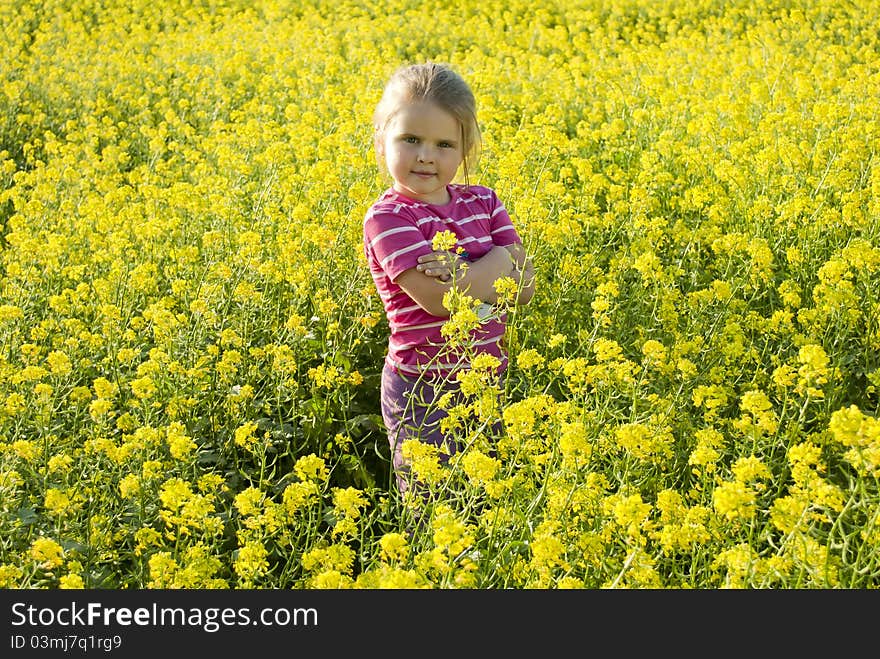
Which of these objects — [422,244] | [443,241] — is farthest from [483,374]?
[422,244]

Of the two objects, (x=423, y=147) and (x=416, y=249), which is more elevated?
(x=423, y=147)

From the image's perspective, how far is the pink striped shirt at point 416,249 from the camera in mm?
2924

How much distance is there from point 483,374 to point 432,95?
3.17 ft

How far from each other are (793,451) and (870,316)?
160 cm

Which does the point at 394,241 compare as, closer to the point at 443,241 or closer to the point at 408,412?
the point at 443,241

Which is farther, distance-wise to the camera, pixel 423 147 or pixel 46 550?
pixel 423 147

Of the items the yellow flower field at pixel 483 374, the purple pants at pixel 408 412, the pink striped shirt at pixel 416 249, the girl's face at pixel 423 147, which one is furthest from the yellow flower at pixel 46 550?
the girl's face at pixel 423 147

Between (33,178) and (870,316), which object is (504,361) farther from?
(33,178)

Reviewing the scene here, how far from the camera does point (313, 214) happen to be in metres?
4.53

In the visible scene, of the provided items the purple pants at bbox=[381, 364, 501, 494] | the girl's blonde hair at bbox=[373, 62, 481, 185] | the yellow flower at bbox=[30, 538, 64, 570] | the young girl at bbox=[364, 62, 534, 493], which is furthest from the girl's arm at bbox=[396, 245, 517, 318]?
the yellow flower at bbox=[30, 538, 64, 570]

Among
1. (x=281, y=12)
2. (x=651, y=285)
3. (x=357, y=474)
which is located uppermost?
(x=281, y=12)

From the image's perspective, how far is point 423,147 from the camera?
9.77 feet

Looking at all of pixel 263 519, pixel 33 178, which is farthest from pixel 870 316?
pixel 33 178

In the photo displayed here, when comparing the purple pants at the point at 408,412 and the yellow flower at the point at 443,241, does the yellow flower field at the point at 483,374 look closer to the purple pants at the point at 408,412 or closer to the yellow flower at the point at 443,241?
the purple pants at the point at 408,412
